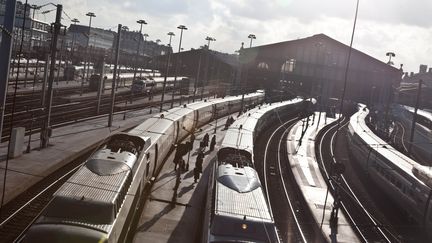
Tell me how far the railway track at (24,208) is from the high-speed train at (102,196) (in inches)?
159

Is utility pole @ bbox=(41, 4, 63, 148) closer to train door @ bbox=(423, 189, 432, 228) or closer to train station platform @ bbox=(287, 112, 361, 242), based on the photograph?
train station platform @ bbox=(287, 112, 361, 242)

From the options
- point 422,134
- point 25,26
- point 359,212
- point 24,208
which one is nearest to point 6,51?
point 24,208

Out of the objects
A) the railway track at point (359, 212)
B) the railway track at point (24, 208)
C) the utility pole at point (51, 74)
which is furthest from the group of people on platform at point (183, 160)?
the utility pole at point (51, 74)

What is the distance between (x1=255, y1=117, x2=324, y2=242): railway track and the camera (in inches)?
970

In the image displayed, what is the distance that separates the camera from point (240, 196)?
1912 centimetres

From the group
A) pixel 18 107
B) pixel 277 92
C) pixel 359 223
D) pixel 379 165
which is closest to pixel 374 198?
pixel 379 165

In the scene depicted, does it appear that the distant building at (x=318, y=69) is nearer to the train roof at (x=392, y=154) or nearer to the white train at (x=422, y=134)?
the white train at (x=422, y=134)

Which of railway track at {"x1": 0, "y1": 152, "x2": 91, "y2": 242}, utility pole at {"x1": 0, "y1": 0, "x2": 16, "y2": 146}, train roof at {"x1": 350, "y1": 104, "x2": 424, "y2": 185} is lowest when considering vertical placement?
railway track at {"x1": 0, "y1": 152, "x2": 91, "y2": 242}

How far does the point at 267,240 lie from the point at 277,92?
295ft

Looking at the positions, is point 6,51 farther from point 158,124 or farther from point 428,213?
point 428,213

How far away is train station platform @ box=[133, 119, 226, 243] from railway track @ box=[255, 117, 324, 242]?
472cm

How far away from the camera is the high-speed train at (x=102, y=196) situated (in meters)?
14.2

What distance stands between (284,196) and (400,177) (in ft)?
27.4

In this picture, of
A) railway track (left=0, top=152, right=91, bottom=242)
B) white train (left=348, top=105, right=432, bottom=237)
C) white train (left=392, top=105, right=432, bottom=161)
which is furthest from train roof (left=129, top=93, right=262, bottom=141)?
white train (left=392, top=105, right=432, bottom=161)
